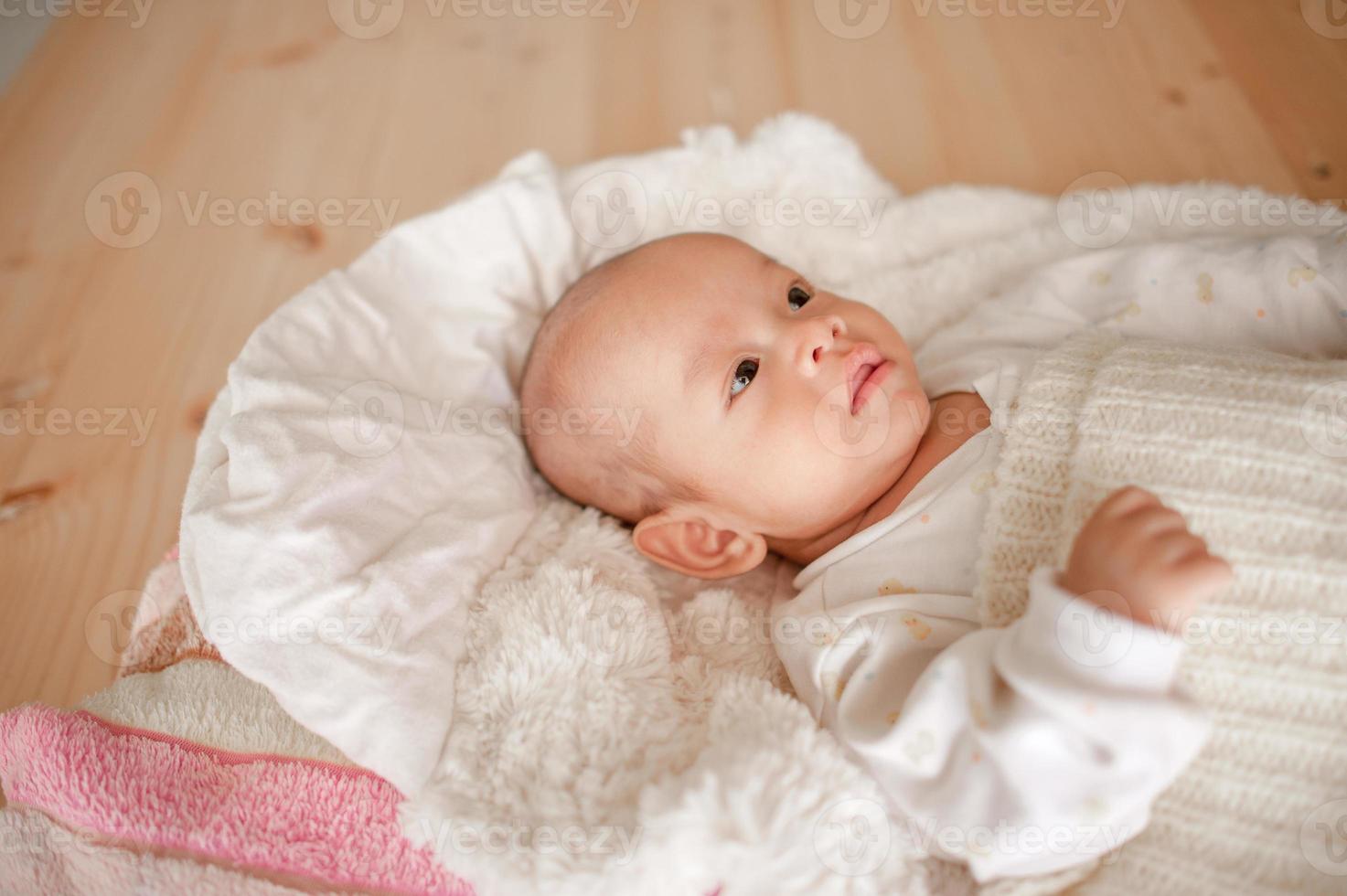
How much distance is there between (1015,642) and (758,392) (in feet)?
1.23

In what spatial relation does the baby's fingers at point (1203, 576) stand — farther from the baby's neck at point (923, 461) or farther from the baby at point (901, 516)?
the baby's neck at point (923, 461)

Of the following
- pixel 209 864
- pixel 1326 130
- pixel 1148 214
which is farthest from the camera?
pixel 1326 130

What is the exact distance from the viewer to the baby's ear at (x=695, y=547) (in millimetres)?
1101

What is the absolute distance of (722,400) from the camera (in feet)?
3.36

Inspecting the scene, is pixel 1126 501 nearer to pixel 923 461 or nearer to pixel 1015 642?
pixel 1015 642

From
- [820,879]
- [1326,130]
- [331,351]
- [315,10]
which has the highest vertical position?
[315,10]

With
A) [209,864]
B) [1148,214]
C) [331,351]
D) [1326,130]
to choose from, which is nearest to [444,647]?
[209,864]

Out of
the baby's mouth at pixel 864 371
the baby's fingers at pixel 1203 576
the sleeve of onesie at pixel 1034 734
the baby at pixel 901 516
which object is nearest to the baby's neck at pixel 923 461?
the baby at pixel 901 516

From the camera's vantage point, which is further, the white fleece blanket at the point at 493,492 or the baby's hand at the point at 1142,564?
the white fleece blanket at the point at 493,492

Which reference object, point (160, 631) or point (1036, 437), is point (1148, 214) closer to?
point (1036, 437)

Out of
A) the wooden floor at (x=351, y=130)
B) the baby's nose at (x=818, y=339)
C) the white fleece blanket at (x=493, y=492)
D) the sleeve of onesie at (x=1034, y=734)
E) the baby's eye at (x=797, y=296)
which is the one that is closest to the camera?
the sleeve of onesie at (x=1034, y=734)

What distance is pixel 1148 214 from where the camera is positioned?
4.31ft

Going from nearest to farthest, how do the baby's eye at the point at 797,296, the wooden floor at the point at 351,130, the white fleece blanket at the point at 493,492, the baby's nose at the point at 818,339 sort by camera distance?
the white fleece blanket at the point at 493,492, the baby's nose at the point at 818,339, the baby's eye at the point at 797,296, the wooden floor at the point at 351,130

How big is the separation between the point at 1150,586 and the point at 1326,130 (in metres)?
1.11
